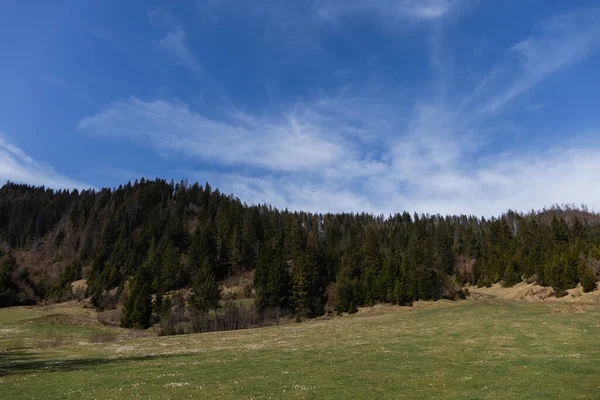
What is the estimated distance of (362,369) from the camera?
82.2 ft

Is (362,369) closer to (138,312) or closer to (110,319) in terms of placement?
(138,312)

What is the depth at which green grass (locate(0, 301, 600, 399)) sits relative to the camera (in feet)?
62.4

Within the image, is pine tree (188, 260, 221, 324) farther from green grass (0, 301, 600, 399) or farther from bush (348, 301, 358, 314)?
green grass (0, 301, 600, 399)

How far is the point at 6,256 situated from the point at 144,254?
254ft

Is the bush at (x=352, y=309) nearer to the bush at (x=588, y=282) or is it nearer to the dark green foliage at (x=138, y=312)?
the dark green foliage at (x=138, y=312)

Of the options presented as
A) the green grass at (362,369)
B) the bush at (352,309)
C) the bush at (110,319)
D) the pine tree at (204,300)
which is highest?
the pine tree at (204,300)

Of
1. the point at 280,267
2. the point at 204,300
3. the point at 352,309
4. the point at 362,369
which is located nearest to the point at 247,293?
the point at 280,267

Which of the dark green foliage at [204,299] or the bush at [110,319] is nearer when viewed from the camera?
the dark green foliage at [204,299]

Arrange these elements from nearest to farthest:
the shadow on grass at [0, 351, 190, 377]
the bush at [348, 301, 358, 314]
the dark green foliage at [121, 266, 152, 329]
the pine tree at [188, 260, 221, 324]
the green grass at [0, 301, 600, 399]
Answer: the green grass at [0, 301, 600, 399]
the shadow on grass at [0, 351, 190, 377]
the pine tree at [188, 260, 221, 324]
the dark green foliage at [121, 266, 152, 329]
the bush at [348, 301, 358, 314]

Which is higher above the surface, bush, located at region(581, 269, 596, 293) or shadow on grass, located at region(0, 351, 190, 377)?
bush, located at region(581, 269, 596, 293)

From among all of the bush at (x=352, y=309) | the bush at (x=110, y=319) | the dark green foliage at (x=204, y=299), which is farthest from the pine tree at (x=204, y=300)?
the bush at (x=352, y=309)

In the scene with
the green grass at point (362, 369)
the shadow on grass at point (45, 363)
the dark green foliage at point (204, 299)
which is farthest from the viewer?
the dark green foliage at point (204, 299)

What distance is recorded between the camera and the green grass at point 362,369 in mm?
19016

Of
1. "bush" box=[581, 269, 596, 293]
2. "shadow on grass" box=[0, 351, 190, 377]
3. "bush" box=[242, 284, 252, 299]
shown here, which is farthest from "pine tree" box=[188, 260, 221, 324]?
"bush" box=[581, 269, 596, 293]
